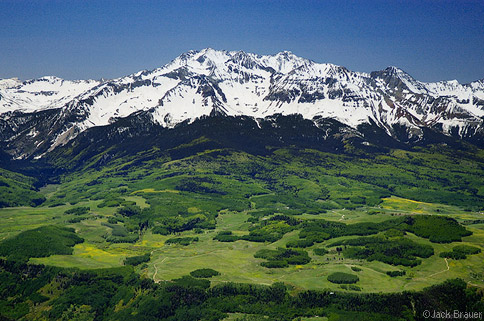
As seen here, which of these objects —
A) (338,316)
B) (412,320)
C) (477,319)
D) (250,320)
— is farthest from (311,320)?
(477,319)

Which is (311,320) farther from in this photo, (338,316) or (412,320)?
(412,320)

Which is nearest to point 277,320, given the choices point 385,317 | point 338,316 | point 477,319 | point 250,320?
point 250,320

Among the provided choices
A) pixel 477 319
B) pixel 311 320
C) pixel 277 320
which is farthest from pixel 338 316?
pixel 477 319

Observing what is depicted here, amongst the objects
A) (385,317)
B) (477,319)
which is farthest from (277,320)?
(477,319)

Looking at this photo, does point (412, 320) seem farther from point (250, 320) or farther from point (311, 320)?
point (250, 320)

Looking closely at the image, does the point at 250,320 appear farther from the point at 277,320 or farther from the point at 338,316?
the point at 338,316
